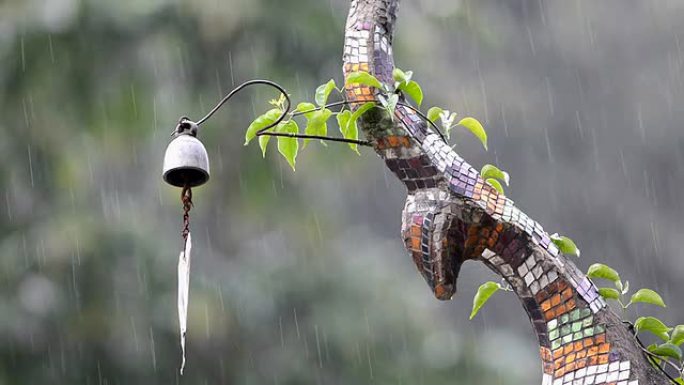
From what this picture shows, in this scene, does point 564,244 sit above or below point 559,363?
above

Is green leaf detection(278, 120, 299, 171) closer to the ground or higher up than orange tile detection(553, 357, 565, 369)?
higher up

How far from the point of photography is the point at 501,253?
1807 mm

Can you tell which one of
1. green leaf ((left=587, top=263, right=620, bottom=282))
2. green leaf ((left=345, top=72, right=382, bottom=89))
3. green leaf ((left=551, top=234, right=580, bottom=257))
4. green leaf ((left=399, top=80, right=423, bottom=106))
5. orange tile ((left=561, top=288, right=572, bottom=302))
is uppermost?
green leaf ((left=399, top=80, right=423, bottom=106))

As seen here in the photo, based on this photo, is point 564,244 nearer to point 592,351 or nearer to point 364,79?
point 592,351

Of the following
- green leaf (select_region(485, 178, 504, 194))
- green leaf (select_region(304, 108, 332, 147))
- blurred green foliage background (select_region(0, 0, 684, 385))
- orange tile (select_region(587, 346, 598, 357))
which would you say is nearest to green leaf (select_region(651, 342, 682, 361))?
orange tile (select_region(587, 346, 598, 357))

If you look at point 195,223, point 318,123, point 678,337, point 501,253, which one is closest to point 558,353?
point 501,253

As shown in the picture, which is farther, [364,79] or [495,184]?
[495,184]

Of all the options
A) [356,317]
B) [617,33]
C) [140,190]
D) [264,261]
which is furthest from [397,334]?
[617,33]

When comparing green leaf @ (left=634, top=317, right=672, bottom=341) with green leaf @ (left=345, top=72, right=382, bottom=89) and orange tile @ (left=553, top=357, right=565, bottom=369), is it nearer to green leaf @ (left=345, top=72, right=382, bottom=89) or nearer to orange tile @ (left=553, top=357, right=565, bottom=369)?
orange tile @ (left=553, top=357, right=565, bottom=369)

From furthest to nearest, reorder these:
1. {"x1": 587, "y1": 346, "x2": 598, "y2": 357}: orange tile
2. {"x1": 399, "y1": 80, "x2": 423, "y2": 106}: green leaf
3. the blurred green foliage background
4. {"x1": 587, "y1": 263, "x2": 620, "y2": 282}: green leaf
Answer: the blurred green foliage background → {"x1": 587, "y1": 263, "x2": 620, "y2": 282}: green leaf → {"x1": 399, "y1": 80, "x2": 423, "y2": 106}: green leaf → {"x1": 587, "y1": 346, "x2": 598, "y2": 357}: orange tile

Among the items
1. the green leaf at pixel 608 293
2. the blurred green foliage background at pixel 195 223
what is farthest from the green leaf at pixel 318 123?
the blurred green foliage background at pixel 195 223

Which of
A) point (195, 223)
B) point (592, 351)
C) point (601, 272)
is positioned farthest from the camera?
point (195, 223)

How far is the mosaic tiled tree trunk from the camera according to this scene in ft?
5.79

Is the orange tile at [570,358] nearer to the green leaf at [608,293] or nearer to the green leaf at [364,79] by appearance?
the green leaf at [608,293]
